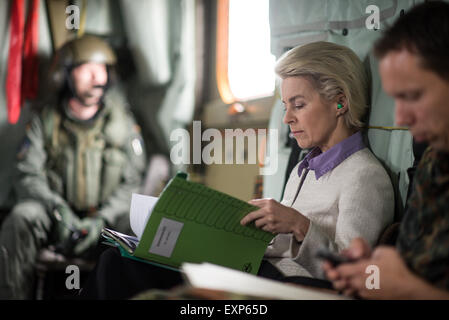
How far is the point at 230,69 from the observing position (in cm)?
296

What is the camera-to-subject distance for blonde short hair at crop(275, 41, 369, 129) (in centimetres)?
105

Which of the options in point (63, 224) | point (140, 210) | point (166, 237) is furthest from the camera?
point (63, 224)

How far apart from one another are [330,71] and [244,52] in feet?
6.06

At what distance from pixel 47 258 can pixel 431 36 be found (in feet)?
7.43

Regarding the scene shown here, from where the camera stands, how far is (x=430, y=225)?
0.63 meters

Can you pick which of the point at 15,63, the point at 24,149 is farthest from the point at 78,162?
the point at 15,63

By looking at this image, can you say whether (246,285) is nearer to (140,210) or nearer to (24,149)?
(140,210)

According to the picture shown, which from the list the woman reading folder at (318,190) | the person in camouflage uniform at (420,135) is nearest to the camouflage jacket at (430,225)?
the person in camouflage uniform at (420,135)

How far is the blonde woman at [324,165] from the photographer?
0.93 metres

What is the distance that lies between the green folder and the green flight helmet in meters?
1.99

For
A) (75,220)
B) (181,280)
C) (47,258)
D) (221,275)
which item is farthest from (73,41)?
(221,275)

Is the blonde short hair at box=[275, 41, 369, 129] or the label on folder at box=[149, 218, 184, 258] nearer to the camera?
the label on folder at box=[149, 218, 184, 258]

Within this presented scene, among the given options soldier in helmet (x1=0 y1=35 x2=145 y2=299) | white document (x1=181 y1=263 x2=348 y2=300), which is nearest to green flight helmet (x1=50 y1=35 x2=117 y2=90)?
soldier in helmet (x1=0 y1=35 x2=145 y2=299)

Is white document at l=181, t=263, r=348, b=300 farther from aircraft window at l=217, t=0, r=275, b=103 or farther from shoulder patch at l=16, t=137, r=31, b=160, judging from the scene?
shoulder patch at l=16, t=137, r=31, b=160
